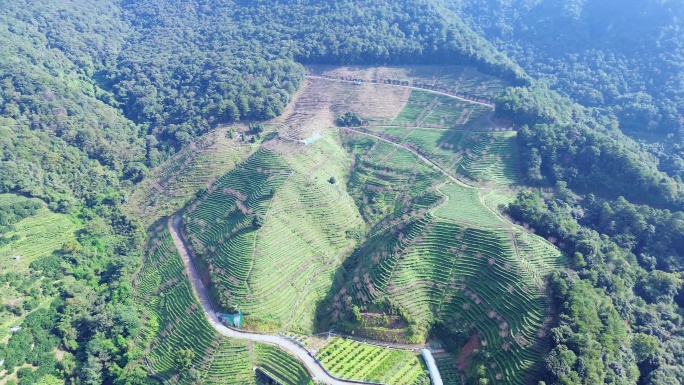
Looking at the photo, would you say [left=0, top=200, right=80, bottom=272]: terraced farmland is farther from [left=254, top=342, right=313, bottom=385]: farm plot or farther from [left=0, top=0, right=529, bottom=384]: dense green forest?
[left=254, top=342, right=313, bottom=385]: farm plot

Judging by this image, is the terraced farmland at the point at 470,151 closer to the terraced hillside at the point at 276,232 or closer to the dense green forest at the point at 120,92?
the terraced hillside at the point at 276,232

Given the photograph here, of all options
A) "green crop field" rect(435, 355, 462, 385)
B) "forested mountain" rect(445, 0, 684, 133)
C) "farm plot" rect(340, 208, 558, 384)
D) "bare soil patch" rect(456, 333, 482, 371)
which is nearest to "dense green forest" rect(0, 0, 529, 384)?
"forested mountain" rect(445, 0, 684, 133)

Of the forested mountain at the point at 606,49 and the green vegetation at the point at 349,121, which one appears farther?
the forested mountain at the point at 606,49

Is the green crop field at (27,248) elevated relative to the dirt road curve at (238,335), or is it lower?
lower

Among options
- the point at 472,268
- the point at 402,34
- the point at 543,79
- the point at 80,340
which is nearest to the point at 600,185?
the point at 472,268

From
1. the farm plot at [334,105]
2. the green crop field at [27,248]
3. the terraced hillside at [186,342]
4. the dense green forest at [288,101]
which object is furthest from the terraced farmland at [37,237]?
the farm plot at [334,105]

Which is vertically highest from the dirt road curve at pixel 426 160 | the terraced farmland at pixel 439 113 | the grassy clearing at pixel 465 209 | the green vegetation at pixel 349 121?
the terraced farmland at pixel 439 113

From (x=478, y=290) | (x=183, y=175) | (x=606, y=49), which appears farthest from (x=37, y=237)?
(x=606, y=49)
